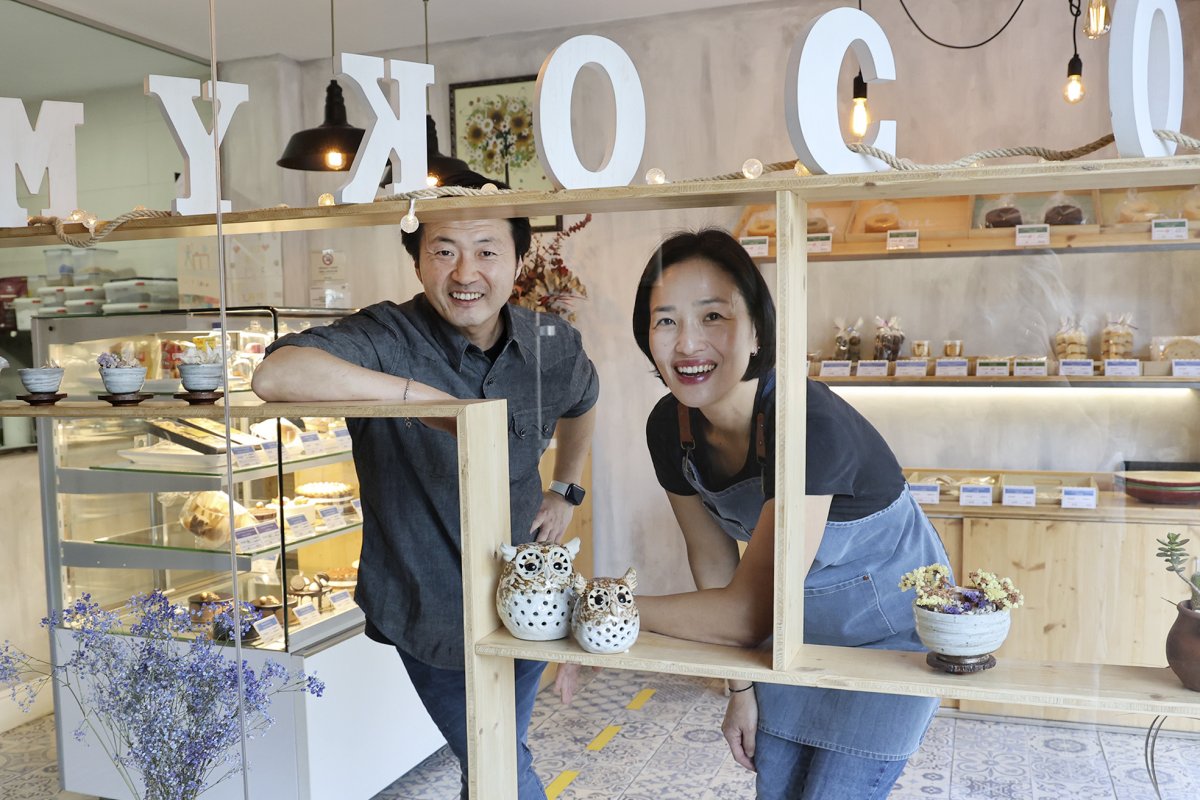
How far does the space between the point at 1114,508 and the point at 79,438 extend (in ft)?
8.85

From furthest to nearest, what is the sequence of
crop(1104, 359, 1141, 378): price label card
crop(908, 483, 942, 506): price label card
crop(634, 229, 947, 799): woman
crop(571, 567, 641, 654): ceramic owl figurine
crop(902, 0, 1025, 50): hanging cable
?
1. crop(902, 0, 1025, 50): hanging cable
2. crop(1104, 359, 1141, 378): price label card
3. crop(908, 483, 942, 506): price label card
4. crop(634, 229, 947, 799): woman
5. crop(571, 567, 641, 654): ceramic owl figurine

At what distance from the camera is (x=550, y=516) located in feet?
6.17

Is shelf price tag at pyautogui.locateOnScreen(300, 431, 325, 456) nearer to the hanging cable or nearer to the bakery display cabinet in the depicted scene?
the bakery display cabinet

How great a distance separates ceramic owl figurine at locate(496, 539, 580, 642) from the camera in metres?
1.55

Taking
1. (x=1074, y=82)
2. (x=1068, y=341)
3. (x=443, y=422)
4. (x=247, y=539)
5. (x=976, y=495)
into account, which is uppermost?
(x=1074, y=82)

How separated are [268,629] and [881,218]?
195cm

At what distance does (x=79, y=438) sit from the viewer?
2744 mm

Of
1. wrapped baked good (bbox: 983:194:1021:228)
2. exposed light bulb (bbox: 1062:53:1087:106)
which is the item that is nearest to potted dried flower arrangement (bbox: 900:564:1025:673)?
wrapped baked good (bbox: 983:194:1021:228)

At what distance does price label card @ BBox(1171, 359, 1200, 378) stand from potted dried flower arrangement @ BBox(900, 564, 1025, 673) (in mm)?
1063

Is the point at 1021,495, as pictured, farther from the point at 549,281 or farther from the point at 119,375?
the point at 119,375

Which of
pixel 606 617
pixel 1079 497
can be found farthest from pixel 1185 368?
pixel 606 617

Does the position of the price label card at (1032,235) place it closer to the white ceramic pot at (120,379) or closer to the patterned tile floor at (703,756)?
the patterned tile floor at (703,756)

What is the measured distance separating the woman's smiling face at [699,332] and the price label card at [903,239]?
19.5 inches

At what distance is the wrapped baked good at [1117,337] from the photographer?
2.13 meters
